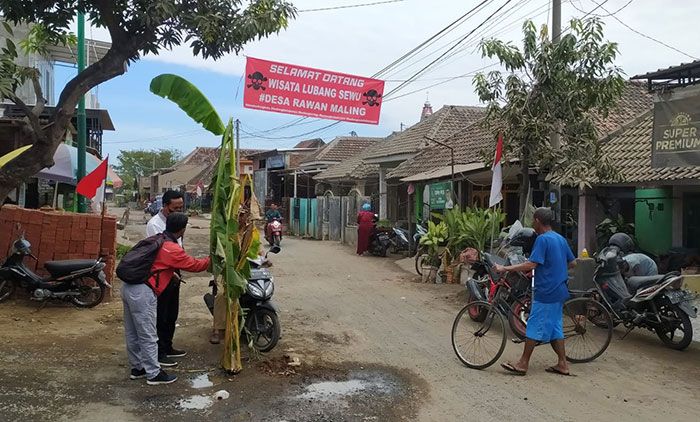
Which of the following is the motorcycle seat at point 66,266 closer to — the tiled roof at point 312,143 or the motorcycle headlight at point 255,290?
the motorcycle headlight at point 255,290

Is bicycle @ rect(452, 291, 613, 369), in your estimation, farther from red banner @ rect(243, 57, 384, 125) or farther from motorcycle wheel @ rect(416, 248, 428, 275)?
red banner @ rect(243, 57, 384, 125)

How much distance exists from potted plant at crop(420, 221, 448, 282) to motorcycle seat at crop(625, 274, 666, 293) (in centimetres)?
525

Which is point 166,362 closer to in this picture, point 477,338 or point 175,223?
point 175,223

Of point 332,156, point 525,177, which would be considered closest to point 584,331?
point 525,177

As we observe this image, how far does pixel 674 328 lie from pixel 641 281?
2.15 feet

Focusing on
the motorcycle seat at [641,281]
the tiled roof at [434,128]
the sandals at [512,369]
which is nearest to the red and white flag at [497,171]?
the motorcycle seat at [641,281]

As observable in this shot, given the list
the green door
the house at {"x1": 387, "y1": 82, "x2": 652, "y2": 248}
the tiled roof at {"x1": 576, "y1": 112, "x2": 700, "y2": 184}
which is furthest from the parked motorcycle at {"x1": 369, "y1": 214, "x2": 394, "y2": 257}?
the green door

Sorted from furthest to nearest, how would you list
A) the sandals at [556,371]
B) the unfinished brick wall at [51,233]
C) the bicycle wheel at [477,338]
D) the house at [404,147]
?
the house at [404,147] → the unfinished brick wall at [51,233] → the bicycle wheel at [477,338] → the sandals at [556,371]

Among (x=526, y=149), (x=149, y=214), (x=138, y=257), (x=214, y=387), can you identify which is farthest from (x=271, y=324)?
(x=149, y=214)

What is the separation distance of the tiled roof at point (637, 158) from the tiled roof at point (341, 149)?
19285 millimetres

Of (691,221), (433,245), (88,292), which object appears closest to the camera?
(88,292)

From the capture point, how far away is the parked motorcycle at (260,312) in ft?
21.2

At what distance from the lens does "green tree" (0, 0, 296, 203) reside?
19.1ft

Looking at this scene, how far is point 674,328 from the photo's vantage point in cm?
695
